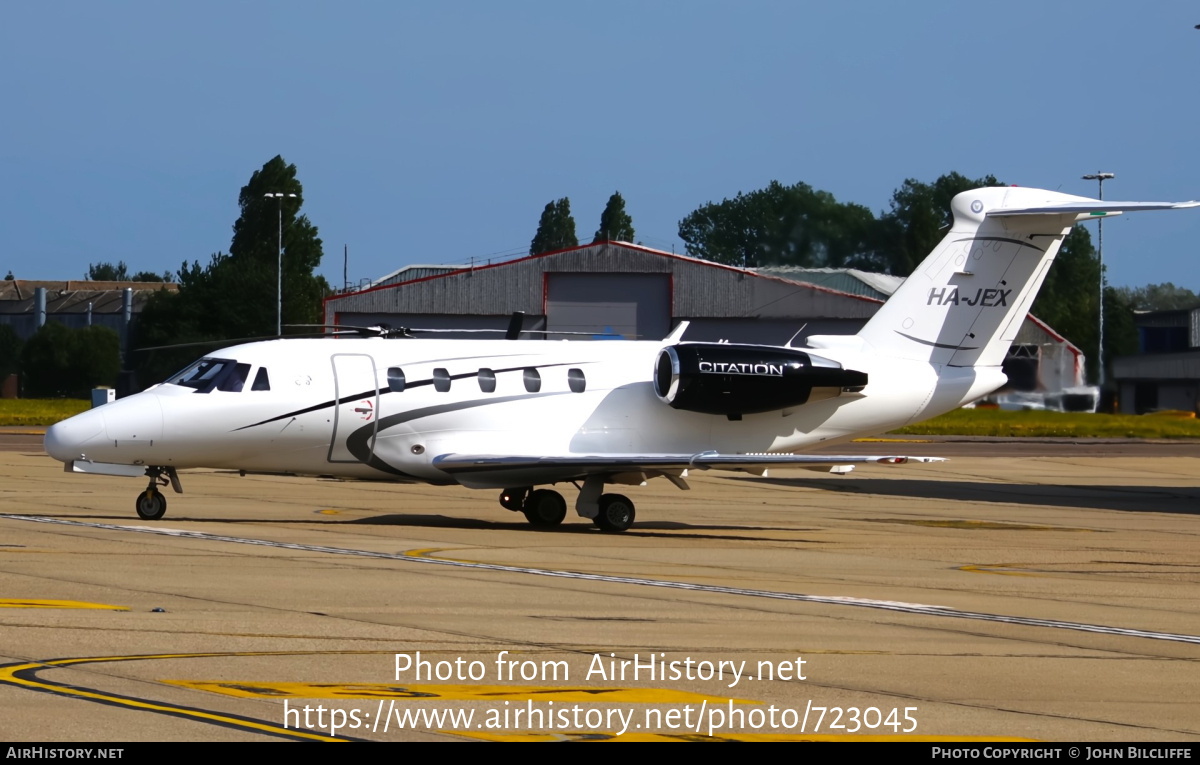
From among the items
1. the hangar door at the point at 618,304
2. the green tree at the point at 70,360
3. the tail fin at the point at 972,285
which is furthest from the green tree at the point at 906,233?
the green tree at the point at 70,360

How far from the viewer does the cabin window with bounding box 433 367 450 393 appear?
73.6 ft

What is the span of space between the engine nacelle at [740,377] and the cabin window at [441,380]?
3.30m

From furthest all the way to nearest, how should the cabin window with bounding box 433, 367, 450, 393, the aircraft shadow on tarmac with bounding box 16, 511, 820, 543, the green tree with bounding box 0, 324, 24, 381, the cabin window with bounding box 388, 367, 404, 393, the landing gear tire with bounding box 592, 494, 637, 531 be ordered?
the green tree with bounding box 0, 324, 24, 381 < the cabin window with bounding box 433, 367, 450, 393 < the landing gear tire with bounding box 592, 494, 637, 531 < the cabin window with bounding box 388, 367, 404, 393 < the aircraft shadow on tarmac with bounding box 16, 511, 820, 543

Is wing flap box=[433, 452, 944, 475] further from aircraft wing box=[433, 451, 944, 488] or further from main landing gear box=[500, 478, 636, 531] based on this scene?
main landing gear box=[500, 478, 636, 531]

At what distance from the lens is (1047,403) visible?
110ft

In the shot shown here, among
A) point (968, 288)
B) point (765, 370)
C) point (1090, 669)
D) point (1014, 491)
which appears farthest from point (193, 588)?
point (1014, 491)

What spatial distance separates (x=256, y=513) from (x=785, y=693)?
1574 cm

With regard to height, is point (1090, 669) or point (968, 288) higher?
point (968, 288)

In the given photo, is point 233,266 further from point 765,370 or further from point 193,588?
point 193,588

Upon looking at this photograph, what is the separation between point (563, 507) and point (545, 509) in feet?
0.96

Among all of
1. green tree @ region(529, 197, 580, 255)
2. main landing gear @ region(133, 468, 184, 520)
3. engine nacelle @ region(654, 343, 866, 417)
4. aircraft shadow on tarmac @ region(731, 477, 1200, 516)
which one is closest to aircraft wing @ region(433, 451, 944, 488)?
engine nacelle @ region(654, 343, 866, 417)

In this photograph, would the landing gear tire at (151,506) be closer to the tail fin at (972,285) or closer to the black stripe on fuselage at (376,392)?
the black stripe on fuselage at (376,392)

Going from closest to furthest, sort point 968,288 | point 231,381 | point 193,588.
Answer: point 193,588, point 231,381, point 968,288

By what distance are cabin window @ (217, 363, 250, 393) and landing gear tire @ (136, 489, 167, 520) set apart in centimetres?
178
